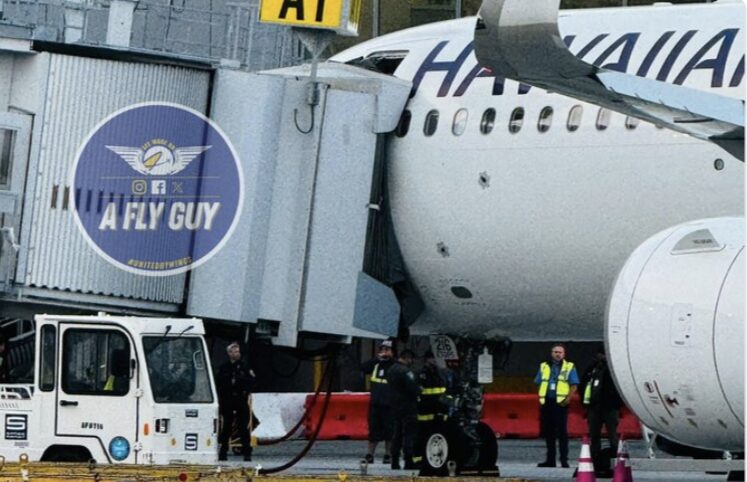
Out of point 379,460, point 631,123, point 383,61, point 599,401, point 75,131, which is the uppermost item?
point 383,61

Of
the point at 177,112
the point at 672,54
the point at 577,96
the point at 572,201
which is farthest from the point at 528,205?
the point at 577,96

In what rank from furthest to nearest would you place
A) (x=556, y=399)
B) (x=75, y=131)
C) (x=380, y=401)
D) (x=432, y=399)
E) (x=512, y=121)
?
(x=380, y=401), (x=556, y=399), (x=432, y=399), (x=75, y=131), (x=512, y=121)

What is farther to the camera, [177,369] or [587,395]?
[587,395]

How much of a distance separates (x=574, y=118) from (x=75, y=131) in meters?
5.09

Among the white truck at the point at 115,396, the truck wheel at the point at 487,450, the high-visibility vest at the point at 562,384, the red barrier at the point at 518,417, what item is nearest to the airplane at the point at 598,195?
the truck wheel at the point at 487,450

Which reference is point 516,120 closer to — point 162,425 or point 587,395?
point 162,425

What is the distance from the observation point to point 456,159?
62.7ft

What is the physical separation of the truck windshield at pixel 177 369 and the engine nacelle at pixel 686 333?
6.26 metres

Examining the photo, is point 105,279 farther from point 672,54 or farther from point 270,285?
point 672,54

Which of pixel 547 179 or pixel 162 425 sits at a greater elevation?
pixel 547 179

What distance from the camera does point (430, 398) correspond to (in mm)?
21734

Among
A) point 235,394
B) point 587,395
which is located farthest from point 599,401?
point 235,394

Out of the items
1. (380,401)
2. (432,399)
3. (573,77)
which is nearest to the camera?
(573,77)

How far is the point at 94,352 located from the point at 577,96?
7775 millimetres
